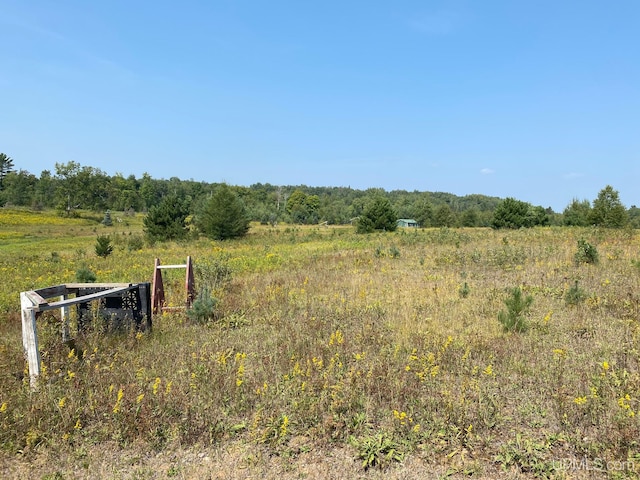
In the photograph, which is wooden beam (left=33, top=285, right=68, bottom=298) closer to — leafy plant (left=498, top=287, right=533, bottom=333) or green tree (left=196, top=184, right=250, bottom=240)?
leafy plant (left=498, top=287, right=533, bottom=333)

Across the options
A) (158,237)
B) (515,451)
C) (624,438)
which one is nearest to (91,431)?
(515,451)

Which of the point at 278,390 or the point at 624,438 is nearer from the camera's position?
the point at 624,438

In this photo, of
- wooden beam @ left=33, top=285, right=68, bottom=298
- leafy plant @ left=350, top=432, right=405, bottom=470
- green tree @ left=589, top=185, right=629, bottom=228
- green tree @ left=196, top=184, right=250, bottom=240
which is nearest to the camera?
leafy plant @ left=350, top=432, right=405, bottom=470

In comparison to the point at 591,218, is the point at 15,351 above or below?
below

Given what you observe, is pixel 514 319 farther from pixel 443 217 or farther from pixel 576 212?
pixel 443 217

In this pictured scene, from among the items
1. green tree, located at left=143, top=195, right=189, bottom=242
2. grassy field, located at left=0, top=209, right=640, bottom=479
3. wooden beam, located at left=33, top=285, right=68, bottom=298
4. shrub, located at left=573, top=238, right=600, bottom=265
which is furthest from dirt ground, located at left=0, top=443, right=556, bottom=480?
green tree, located at left=143, top=195, right=189, bottom=242

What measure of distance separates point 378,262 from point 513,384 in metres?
9.63

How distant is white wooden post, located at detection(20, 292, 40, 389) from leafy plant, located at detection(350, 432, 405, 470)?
10.5 feet

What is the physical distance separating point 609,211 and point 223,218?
38.6m

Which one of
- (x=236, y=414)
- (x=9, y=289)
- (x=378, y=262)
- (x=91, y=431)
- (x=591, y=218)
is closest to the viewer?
(x=91, y=431)

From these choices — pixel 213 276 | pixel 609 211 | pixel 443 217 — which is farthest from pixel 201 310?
pixel 443 217

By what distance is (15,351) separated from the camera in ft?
15.7

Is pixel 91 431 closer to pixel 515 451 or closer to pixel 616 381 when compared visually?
pixel 515 451

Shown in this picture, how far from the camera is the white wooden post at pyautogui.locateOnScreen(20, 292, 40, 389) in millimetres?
3779
